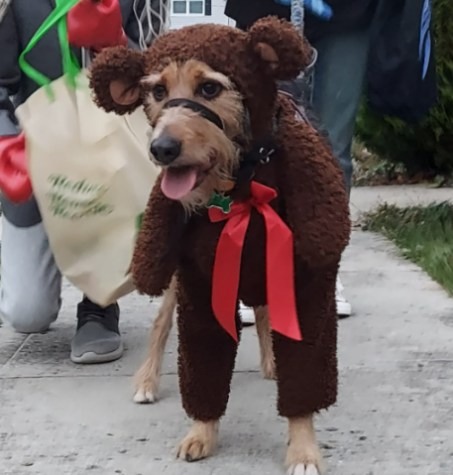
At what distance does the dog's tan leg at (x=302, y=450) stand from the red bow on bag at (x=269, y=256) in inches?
13.7

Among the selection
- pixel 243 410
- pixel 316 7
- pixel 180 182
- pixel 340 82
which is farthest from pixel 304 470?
pixel 340 82

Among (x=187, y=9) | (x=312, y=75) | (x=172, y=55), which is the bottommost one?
(x=187, y=9)

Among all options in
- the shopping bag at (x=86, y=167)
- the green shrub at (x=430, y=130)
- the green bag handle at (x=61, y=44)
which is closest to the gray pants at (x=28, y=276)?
the shopping bag at (x=86, y=167)

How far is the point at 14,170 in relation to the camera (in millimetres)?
3564

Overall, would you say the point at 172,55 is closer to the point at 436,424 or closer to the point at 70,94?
the point at 70,94

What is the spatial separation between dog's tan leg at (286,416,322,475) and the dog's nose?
1.01m

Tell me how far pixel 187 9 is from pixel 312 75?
21.7 feet

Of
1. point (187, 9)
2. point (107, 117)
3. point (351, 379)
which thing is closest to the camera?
point (107, 117)

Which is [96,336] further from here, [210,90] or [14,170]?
[210,90]

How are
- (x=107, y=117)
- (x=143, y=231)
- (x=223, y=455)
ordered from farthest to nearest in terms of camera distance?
(x=107, y=117)
(x=223, y=455)
(x=143, y=231)

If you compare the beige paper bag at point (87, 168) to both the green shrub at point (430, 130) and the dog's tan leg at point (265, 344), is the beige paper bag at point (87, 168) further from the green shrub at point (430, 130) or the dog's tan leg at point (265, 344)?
the green shrub at point (430, 130)

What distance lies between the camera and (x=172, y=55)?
252 centimetres

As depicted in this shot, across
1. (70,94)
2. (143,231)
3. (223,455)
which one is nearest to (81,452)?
(223,455)

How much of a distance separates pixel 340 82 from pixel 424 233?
2.09 metres
